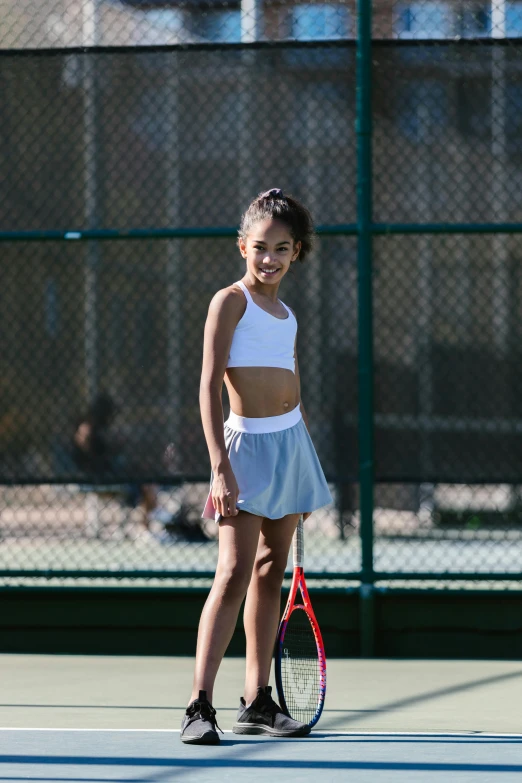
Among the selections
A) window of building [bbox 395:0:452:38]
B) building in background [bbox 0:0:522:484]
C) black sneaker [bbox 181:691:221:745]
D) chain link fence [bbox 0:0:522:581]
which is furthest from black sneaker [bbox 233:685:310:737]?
window of building [bbox 395:0:452:38]

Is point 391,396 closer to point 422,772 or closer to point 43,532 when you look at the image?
point 43,532

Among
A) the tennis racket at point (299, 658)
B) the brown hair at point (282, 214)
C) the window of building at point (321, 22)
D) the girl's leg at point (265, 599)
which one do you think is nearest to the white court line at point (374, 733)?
the tennis racket at point (299, 658)

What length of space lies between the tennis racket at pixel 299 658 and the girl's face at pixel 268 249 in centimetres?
86

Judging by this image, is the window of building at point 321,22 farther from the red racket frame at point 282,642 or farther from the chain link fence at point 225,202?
the red racket frame at point 282,642

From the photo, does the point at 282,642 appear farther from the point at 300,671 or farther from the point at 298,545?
the point at 298,545

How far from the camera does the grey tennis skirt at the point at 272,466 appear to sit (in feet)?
14.3

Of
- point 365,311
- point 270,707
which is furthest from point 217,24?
point 270,707

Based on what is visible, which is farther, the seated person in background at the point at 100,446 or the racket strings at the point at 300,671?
the seated person in background at the point at 100,446

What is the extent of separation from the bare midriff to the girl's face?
0.31m

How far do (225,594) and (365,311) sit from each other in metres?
2.18

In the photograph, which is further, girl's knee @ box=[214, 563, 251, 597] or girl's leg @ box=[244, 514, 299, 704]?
girl's leg @ box=[244, 514, 299, 704]

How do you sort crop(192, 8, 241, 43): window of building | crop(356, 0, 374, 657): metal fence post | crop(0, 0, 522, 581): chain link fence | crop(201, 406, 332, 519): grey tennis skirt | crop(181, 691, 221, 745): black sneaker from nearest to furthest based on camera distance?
crop(181, 691, 221, 745): black sneaker, crop(201, 406, 332, 519): grey tennis skirt, crop(356, 0, 374, 657): metal fence post, crop(0, 0, 522, 581): chain link fence, crop(192, 8, 241, 43): window of building

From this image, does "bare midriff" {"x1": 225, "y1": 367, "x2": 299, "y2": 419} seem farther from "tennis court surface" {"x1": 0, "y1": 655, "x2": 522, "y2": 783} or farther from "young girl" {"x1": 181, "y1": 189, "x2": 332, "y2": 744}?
"tennis court surface" {"x1": 0, "y1": 655, "x2": 522, "y2": 783}

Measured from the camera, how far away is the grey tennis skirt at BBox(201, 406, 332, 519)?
4.35m
